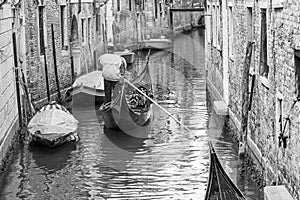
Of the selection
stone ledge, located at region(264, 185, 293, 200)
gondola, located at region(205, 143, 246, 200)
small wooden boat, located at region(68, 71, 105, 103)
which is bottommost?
small wooden boat, located at region(68, 71, 105, 103)

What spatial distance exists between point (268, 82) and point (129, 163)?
2.22 metres

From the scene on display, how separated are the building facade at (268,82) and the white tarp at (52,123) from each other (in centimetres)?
191

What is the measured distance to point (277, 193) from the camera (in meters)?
4.51

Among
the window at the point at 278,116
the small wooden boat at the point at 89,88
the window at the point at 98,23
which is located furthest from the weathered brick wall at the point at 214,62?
the window at the point at 98,23

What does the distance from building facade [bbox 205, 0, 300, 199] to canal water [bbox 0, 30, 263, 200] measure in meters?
0.42

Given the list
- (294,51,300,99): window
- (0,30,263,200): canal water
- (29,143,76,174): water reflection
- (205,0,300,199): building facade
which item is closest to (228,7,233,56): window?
(205,0,300,199): building facade

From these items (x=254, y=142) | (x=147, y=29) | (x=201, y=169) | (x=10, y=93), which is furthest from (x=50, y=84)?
(x=147, y=29)

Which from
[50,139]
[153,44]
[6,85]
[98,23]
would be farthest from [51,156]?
[153,44]

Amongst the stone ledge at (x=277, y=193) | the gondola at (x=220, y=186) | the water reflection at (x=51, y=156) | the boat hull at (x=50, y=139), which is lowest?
the water reflection at (x=51, y=156)

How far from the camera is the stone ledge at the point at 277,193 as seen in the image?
442 cm

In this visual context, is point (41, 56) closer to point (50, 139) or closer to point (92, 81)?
point (92, 81)

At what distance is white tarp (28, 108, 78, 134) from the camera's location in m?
7.75

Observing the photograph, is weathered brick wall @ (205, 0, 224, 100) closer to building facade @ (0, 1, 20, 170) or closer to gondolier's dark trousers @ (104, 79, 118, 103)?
Answer: gondolier's dark trousers @ (104, 79, 118, 103)

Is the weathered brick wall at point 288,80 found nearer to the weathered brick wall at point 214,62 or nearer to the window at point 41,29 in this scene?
the weathered brick wall at point 214,62
